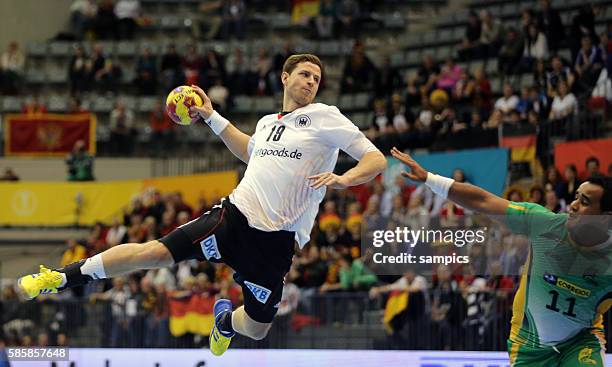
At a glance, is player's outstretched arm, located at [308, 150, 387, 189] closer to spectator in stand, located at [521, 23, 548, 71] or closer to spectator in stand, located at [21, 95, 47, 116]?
spectator in stand, located at [521, 23, 548, 71]

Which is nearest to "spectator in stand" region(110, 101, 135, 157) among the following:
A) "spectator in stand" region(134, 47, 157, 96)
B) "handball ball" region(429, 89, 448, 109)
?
"spectator in stand" region(134, 47, 157, 96)

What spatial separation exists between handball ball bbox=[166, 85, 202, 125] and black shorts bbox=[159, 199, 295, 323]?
922mm

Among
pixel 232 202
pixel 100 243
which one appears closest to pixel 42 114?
pixel 100 243

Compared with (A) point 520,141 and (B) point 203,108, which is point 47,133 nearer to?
(A) point 520,141

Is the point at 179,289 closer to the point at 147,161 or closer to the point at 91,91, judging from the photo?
the point at 147,161

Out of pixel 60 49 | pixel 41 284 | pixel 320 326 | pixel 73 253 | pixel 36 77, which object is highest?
pixel 60 49

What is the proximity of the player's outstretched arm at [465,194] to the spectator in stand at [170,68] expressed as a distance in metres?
19.8

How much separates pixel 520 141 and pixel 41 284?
10449 mm

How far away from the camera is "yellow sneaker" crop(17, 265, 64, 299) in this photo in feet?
29.8

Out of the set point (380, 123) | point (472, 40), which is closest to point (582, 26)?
point (472, 40)

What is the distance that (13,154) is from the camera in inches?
1049

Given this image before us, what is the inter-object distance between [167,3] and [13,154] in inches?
275

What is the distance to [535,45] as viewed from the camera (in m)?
21.2

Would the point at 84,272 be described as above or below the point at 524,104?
below
